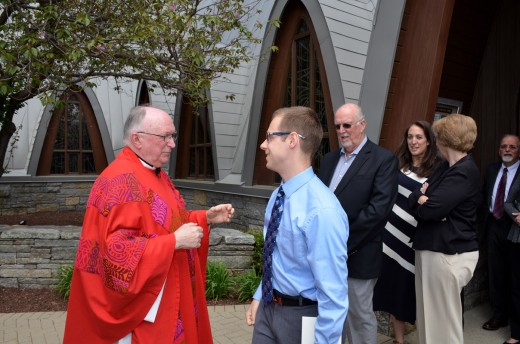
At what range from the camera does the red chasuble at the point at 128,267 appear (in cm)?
215

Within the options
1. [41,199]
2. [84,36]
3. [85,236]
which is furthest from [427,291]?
[41,199]

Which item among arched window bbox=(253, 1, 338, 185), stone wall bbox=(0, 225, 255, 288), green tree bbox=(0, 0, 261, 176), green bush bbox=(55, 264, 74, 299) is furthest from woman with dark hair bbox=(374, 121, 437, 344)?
green bush bbox=(55, 264, 74, 299)

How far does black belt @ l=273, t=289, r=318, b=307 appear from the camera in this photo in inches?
73.7

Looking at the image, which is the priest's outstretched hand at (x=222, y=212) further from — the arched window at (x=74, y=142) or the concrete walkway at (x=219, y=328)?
the arched window at (x=74, y=142)

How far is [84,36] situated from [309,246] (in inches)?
194

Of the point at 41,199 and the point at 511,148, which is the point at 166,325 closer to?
the point at 511,148

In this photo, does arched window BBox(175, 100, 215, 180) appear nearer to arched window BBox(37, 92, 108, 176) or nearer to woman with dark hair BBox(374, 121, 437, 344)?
arched window BBox(37, 92, 108, 176)

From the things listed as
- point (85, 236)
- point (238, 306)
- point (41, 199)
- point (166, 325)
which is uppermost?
point (85, 236)

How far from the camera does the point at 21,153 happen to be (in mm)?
12094

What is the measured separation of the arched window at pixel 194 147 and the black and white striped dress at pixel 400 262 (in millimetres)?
6975

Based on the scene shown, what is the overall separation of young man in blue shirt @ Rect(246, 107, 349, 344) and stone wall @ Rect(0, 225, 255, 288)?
12.2 ft

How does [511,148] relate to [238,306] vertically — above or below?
above

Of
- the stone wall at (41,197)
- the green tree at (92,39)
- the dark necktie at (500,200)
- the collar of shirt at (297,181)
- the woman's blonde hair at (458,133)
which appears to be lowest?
the stone wall at (41,197)

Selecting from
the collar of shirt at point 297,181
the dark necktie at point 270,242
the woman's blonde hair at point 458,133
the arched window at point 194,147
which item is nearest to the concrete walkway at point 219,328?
the woman's blonde hair at point 458,133
